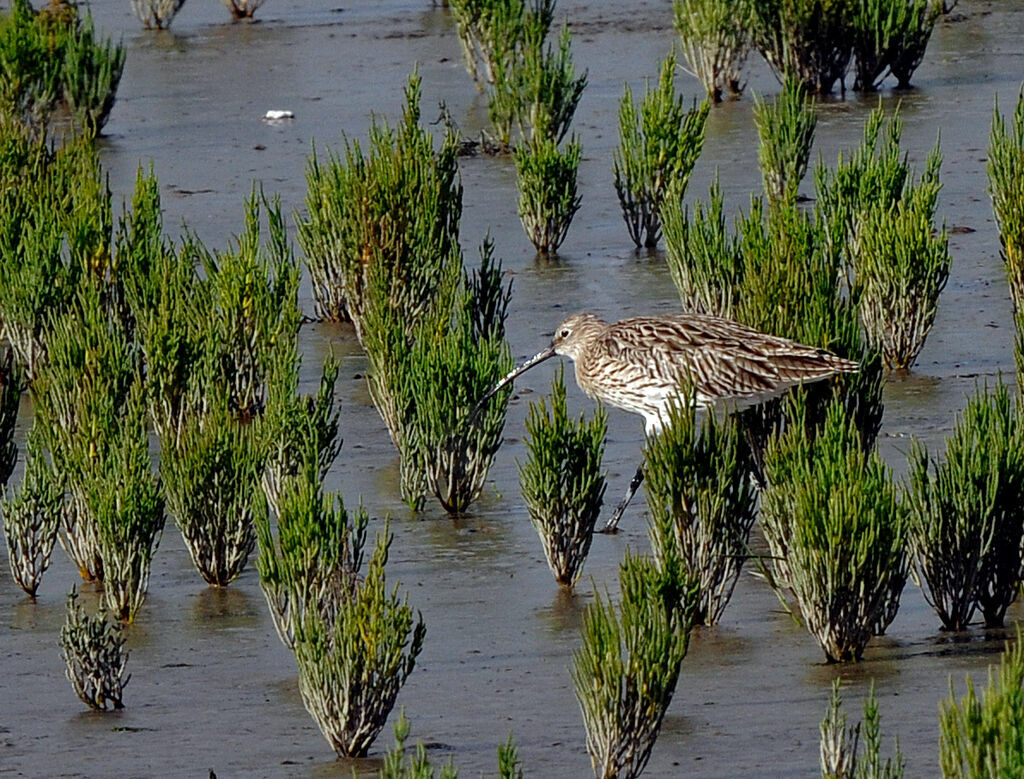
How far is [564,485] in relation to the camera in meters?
8.02

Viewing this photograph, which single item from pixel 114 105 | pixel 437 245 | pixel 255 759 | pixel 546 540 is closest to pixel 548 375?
pixel 437 245

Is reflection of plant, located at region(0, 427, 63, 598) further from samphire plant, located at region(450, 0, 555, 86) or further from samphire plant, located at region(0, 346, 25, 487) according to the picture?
samphire plant, located at region(450, 0, 555, 86)

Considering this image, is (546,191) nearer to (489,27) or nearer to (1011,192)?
(1011,192)

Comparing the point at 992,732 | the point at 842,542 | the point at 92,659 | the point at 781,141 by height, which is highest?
the point at 992,732

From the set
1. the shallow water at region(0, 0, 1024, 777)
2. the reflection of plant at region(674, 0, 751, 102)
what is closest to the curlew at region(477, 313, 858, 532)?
the shallow water at region(0, 0, 1024, 777)

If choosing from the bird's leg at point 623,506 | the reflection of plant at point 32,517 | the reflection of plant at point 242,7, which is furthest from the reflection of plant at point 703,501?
the reflection of plant at point 242,7

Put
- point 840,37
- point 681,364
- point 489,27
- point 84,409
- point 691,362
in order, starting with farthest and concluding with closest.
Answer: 1. point 489,27
2. point 840,37
3. point 681,364
4. point 691,362
5. point 84,409

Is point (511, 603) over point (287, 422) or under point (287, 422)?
under

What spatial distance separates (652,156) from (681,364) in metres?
5.13

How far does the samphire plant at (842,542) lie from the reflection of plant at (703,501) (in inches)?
14.4

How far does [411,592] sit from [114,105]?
485 inches

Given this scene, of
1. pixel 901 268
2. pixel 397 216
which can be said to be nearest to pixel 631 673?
pixel 901 268

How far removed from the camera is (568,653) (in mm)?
7324

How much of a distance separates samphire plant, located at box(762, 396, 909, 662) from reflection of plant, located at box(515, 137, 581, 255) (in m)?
6.43
